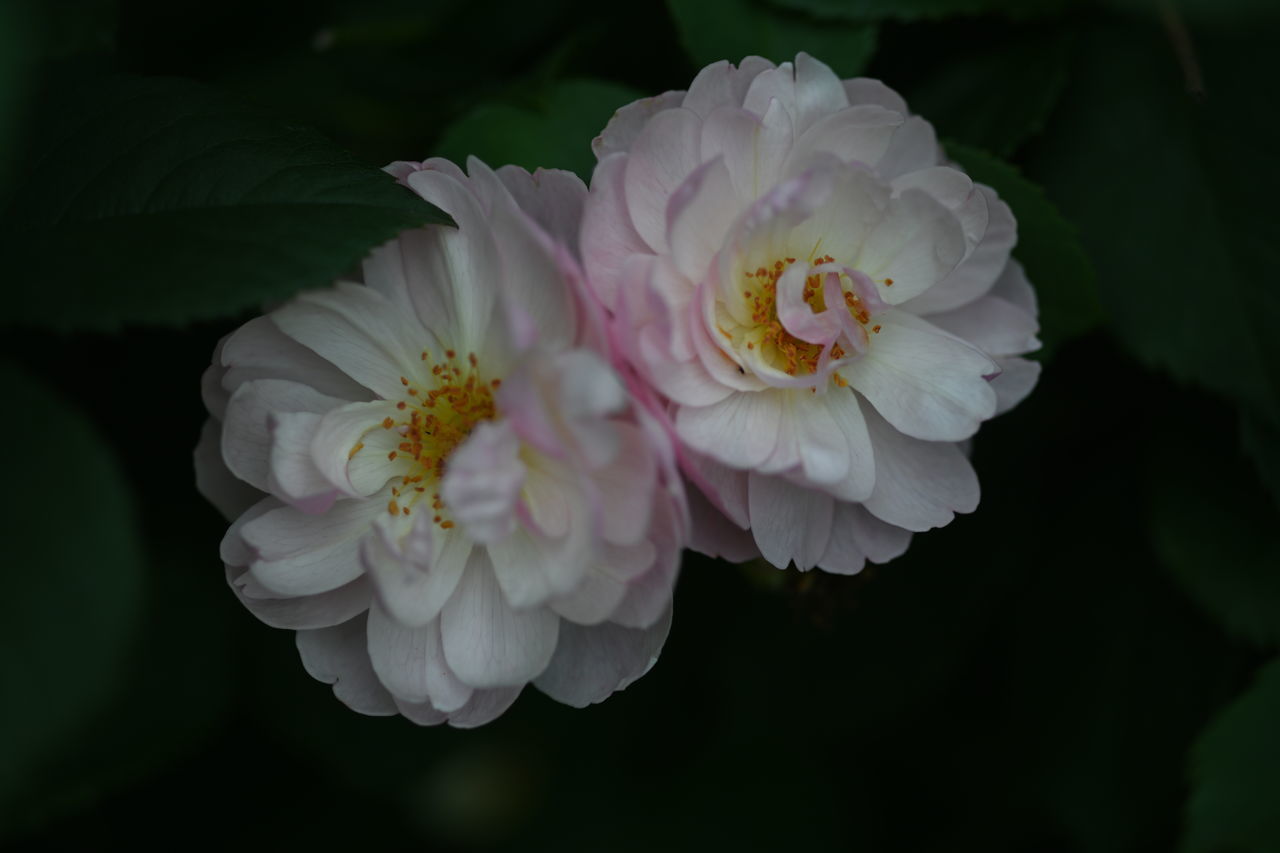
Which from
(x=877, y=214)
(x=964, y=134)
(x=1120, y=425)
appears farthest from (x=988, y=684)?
(x=877, y=214)

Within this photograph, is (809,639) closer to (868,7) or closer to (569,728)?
(569,728)

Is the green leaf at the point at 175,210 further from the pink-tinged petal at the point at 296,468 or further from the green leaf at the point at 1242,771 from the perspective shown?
Answer: the green leaf at the point at 1242,771

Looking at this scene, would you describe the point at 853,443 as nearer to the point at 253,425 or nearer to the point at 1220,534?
the point at 253,425

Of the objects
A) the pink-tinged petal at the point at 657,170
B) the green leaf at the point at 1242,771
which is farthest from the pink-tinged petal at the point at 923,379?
the green leaf at the point at 1242,771

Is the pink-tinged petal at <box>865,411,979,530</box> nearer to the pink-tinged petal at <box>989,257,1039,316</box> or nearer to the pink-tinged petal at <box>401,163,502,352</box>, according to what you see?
the pink-tinged petal at <box>989,257,1039,316</box>

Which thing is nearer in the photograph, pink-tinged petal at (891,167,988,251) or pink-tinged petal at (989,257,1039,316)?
pink-tinged petal at (891,167,988,251)

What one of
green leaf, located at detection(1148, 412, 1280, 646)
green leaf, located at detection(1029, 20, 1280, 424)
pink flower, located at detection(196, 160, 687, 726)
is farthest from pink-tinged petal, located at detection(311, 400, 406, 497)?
green leaf, located at detection(1148, 412, 1280, 646)
